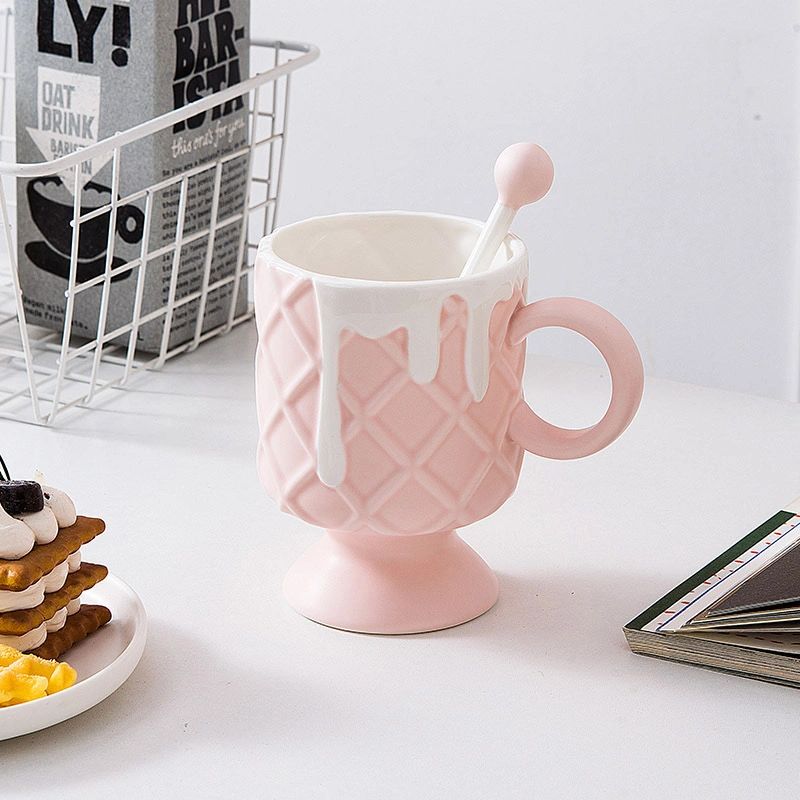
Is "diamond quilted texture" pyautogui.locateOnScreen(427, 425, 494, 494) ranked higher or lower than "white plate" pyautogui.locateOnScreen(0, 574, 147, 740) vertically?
higher

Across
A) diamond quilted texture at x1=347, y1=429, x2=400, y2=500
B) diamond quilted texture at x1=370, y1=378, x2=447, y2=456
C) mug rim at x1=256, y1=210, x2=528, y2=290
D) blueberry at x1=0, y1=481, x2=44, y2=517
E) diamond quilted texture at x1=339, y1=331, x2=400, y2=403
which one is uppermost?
mug rim at x1=256, y1=210, x2=528, y2=290

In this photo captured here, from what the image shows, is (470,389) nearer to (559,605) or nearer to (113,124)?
(559,605)

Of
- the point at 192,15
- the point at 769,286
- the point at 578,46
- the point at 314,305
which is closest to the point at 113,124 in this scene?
the point at 192,15

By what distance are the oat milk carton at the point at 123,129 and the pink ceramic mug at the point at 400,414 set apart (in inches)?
10.8

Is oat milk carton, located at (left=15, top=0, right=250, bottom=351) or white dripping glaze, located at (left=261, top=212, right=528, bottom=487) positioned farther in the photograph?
oat milk carton, located at (left=15, top=0, right=250, bottom=351)

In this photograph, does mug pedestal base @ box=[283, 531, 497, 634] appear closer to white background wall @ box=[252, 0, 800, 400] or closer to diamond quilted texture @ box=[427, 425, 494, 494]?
diamond quilted texture @ box=[427, 425, 494, 494]

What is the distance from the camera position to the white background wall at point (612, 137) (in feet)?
3.72

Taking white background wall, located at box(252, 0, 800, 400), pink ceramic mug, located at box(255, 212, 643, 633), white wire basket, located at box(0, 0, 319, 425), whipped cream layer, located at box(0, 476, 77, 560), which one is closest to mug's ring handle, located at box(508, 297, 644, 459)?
pink ceramic mug, located at box(255, 212, 643, 633)

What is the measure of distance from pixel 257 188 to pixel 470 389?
990 millimetres

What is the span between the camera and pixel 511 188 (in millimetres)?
454

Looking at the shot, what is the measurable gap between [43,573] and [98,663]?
1.8 inches

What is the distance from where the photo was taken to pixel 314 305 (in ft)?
1.39

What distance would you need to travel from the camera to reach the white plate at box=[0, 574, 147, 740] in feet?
1.24

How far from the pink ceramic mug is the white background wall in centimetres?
74
